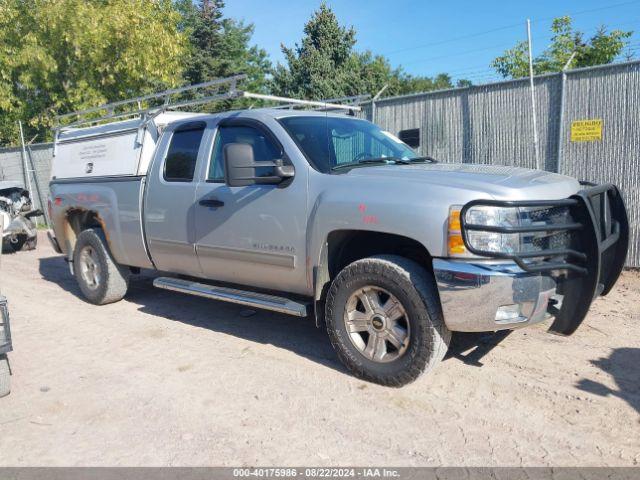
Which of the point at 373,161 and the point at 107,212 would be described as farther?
the point at 107,212

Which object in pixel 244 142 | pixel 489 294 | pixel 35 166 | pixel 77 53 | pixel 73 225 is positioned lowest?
pixel 489 294

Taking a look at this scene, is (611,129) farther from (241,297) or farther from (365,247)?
(241,297)

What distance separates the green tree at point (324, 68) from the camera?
26.5 m

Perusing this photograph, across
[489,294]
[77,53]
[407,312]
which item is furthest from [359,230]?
[77,53]

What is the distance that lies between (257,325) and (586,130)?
4.97 metres

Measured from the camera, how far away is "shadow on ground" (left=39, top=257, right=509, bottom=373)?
15.2 ft

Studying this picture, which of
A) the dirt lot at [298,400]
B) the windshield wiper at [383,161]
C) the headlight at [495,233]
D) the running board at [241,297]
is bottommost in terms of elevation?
the dirt lot at [298,400]

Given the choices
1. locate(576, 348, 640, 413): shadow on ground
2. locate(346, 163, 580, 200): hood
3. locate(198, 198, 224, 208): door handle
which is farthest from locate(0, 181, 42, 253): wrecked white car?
locate(576, 348, 640, 413): shadow on ground

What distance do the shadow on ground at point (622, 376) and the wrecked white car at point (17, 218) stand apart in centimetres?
1046

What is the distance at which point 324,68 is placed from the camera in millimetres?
26672

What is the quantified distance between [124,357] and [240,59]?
3759cm

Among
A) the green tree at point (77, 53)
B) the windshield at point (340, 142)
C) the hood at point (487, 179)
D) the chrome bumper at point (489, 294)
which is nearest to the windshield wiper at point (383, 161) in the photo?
the windshield at point (340, 142)

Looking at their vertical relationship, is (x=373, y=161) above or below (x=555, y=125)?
below

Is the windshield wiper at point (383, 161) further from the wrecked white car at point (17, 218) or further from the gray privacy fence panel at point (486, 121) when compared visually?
the wrecked white car at point (17, 218)
